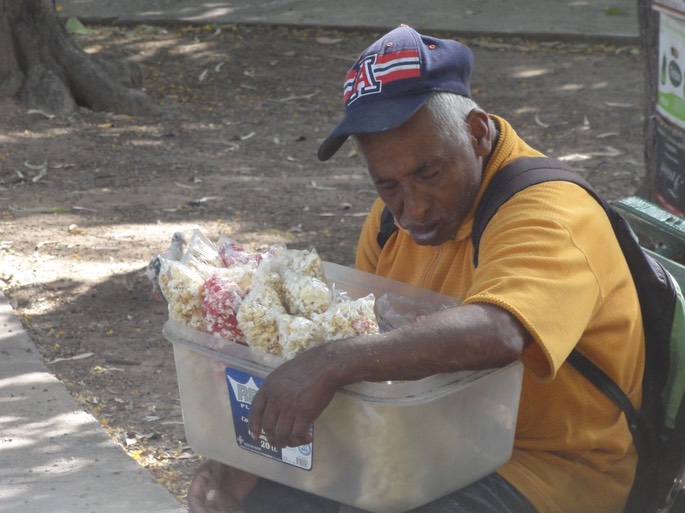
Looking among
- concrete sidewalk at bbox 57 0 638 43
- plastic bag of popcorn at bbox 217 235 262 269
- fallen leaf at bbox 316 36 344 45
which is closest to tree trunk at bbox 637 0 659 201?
plastic bag of popcorn at bbox 217 235 262 269

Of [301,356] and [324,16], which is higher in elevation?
[301,356]

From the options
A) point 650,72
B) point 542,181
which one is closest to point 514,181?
point 542,181

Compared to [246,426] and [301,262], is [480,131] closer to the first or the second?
[301,262]

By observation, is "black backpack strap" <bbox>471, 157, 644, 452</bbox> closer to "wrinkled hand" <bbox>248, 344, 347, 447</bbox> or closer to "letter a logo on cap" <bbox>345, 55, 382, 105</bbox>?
"letter a logo on cap" <bbox>345, 55, 382, 105</bbox>

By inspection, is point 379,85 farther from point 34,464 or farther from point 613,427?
point 34,464

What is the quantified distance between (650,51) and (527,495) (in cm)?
277

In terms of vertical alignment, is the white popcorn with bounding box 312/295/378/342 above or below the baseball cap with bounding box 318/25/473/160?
below

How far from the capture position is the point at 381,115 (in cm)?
227

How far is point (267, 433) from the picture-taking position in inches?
81.4

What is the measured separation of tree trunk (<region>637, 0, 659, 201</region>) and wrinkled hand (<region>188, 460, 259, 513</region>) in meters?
2.54

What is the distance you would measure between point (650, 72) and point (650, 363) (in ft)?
8.23

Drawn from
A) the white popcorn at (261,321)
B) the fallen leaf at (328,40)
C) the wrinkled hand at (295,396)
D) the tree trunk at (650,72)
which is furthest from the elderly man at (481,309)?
the fallen leaf at (328,40)

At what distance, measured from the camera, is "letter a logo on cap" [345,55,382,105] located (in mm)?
2307

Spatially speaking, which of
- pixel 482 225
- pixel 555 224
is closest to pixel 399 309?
pixel 482 225
